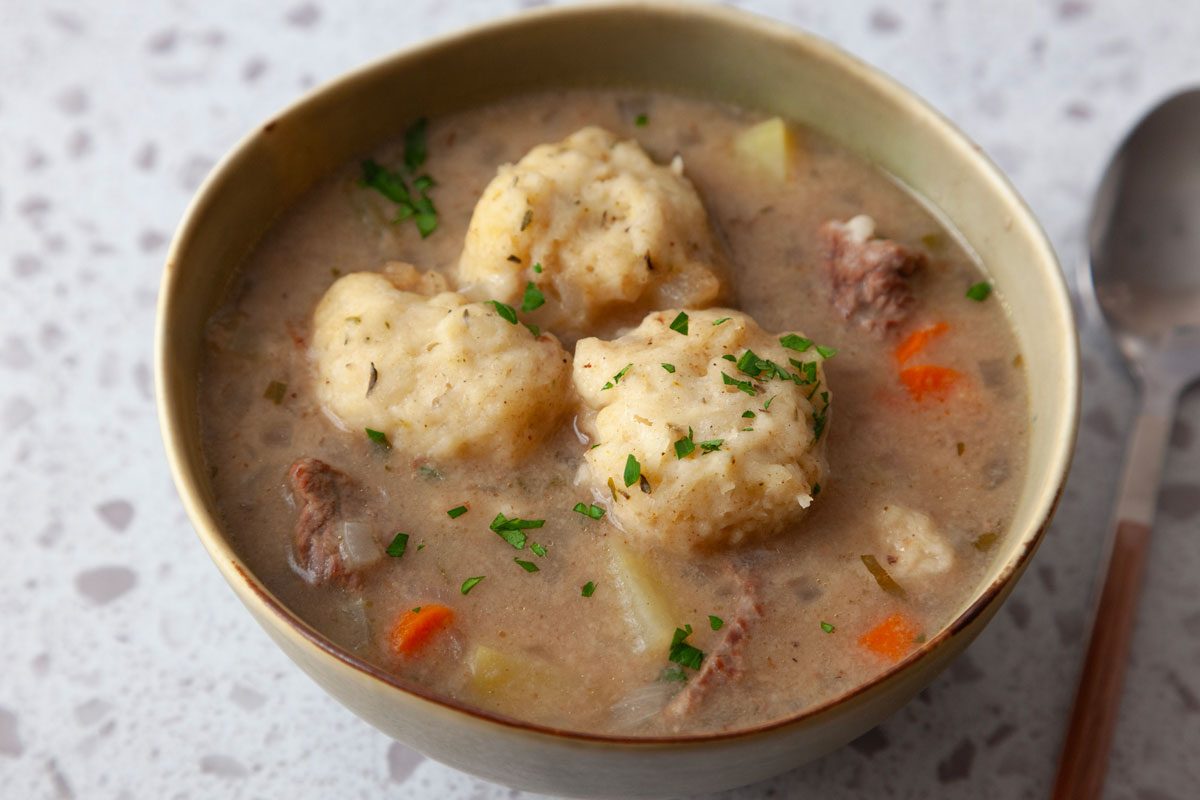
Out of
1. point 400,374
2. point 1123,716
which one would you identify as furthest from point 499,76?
point 1123,716

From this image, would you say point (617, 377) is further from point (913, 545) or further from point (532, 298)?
point (913, 545)

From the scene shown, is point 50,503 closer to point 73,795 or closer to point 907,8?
point 73,795

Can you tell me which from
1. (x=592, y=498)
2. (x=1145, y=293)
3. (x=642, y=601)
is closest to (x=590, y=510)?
(x=592, y=498)

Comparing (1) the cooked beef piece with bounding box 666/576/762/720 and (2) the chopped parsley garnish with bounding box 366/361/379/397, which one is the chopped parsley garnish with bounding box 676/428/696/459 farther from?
(2) the chopped parsley garnish with bounding box 366/361/379/397

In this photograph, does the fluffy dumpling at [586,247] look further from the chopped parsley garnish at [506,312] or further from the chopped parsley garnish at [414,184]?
the chopped parsley garnish at [414,184]

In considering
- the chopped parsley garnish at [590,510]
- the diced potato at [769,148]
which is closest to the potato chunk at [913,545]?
the chopped parsley garnish at [590,510]
